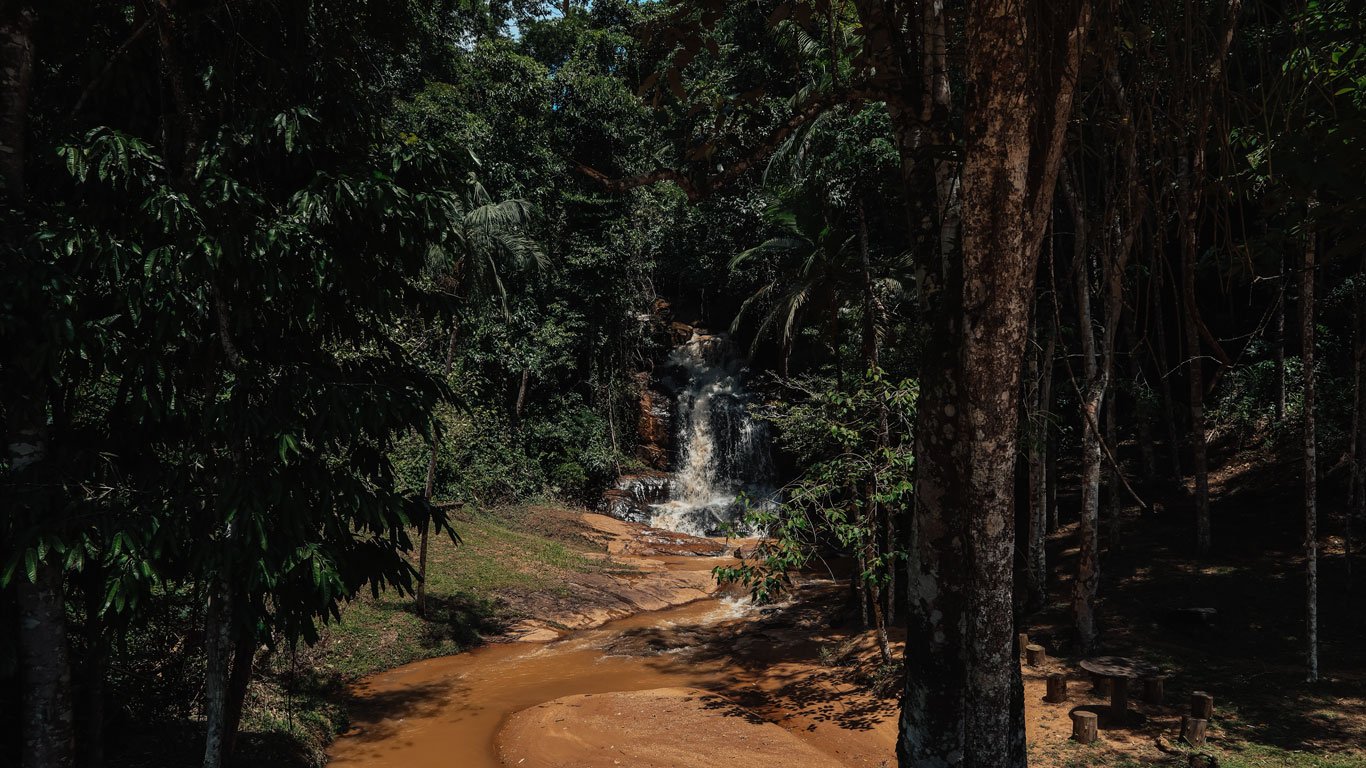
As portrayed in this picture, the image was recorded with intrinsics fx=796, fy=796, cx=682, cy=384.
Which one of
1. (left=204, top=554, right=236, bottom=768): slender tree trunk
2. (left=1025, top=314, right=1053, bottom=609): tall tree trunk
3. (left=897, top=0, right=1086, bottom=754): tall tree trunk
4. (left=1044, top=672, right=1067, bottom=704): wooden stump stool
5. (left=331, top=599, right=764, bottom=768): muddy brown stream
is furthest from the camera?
(left=1025, top=314, right=1053, bottom=609): tall tree trunk

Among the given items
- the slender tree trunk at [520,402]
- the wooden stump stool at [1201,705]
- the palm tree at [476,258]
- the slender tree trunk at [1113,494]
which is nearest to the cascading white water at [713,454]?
the slender tree trunk at [520,402]

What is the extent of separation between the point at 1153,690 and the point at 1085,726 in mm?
1335

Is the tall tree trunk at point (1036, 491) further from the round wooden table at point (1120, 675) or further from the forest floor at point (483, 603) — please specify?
the forest floor at point (483, 603)

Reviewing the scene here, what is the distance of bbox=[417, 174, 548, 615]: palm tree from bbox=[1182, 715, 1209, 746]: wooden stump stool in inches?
287

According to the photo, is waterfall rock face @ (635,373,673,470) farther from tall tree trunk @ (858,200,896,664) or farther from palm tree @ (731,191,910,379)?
tall tree trunk @ (858,200,896,664)

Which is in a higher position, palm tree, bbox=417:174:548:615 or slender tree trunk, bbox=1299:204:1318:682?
palm tree, bbox=417:174:548:615

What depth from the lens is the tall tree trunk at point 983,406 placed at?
3.12 m

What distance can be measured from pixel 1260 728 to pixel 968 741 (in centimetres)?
678

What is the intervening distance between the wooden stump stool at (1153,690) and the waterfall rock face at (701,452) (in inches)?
578

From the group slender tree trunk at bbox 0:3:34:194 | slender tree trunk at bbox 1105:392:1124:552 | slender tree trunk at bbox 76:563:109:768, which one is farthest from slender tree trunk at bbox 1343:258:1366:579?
slender tree trunk at bbox 0:3:34:194

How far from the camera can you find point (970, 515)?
3.34 m

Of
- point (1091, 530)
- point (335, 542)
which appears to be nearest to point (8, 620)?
point (335, 542)

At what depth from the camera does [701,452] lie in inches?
1008

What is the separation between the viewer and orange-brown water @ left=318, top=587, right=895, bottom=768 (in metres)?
9.36
